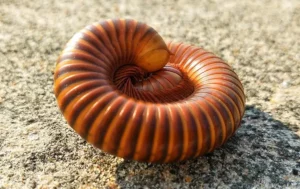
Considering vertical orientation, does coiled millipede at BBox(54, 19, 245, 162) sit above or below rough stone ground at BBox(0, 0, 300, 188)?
above

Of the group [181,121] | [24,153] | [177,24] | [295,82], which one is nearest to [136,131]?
[181,121]

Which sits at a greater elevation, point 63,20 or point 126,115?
point 126,115

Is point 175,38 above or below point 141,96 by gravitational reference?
below

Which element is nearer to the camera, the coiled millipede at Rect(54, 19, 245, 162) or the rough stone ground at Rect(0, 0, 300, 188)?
the coiled millipede at Rect(54, 19, 245, 162)

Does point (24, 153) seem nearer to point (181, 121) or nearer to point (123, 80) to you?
point (123, 80)
